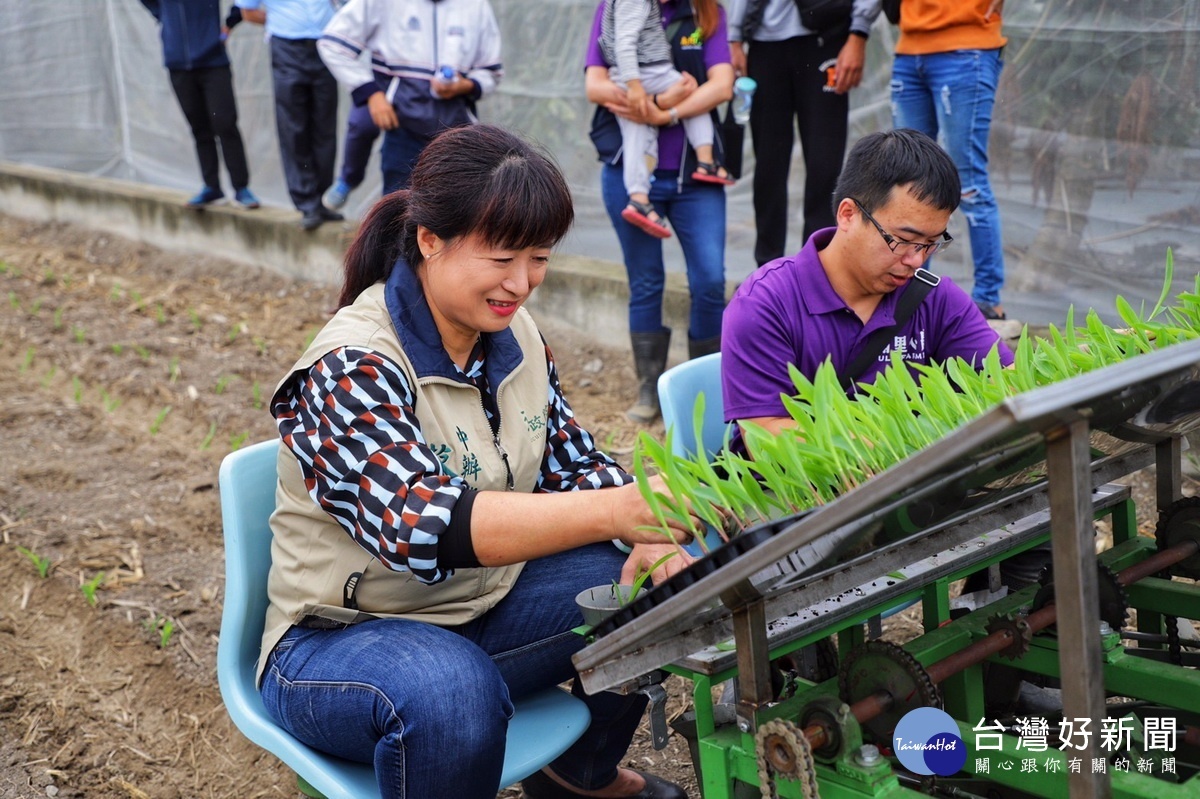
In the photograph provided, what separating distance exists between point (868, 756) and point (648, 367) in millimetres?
3630

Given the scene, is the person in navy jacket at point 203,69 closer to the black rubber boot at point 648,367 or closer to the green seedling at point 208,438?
the green seedling at point 208,438

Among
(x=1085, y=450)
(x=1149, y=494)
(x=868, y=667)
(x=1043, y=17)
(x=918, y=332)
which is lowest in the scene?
(x=1149, y=494)

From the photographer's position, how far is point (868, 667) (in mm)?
1696

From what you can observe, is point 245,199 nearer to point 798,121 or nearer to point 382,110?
point 382,110

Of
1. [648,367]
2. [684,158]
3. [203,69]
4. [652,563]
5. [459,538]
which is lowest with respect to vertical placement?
[648,367]

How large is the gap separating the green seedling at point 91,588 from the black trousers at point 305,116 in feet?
13.5

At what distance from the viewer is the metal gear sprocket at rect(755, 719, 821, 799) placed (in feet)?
4.95

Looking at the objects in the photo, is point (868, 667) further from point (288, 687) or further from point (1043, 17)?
point (1043, 17)

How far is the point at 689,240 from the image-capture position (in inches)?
190

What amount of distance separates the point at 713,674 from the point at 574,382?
4.16m

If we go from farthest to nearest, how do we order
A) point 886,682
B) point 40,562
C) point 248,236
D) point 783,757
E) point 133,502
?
point 248,236, point 133,502, point 40,562, point 886,682, point 783,757

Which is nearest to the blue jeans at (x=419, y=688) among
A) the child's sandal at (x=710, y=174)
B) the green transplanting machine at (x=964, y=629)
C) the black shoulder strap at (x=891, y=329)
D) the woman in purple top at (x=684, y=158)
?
the green transplanting machine at (x=964, y=629)

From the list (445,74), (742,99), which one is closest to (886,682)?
(742,99)

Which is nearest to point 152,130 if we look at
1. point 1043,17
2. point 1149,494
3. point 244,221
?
point 244,221
